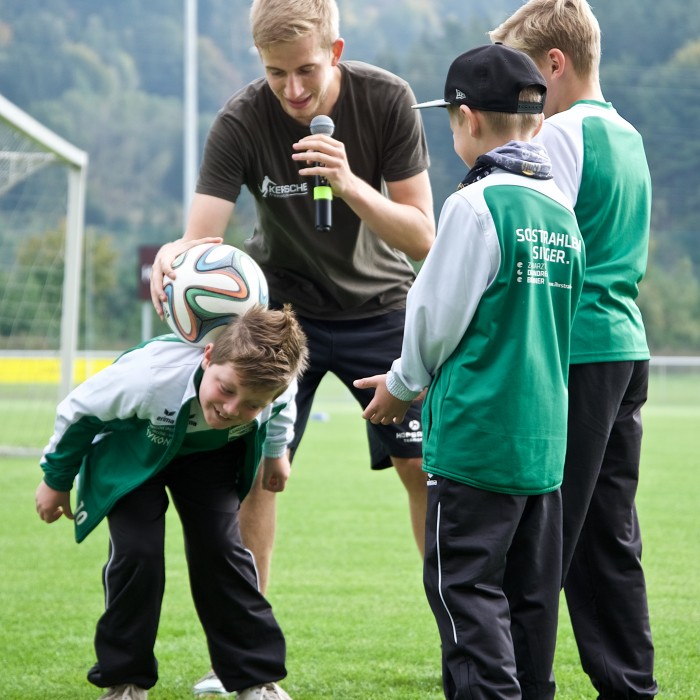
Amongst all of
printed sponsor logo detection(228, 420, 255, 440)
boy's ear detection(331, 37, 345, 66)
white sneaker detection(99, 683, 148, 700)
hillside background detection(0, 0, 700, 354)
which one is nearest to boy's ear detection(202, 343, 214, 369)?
printed sponsor logo detection(228, 420, 255, 440)

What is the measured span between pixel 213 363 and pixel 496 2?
7072 cm

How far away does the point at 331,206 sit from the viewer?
387 cm

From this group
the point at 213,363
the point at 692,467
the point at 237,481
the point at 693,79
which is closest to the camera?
the point at 213,363

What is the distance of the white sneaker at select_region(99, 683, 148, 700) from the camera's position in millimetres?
3543

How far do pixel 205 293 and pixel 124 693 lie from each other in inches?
48.6

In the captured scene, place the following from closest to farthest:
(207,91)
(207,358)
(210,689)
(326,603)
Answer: (207,358), (210,689), (326,603), (207,91)

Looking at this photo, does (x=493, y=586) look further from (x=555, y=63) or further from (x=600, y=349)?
(x=555, y=63)

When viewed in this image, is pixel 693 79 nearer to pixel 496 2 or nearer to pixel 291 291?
pixel 496 2

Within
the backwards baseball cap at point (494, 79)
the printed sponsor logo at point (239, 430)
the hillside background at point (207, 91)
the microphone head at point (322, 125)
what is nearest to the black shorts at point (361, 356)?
the printed sponsor logo at point (239, 430)

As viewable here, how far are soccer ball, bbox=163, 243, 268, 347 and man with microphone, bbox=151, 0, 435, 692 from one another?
157 millimetres

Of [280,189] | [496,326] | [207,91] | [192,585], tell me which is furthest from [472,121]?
[207,91]

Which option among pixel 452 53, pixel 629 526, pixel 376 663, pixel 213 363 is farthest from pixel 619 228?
pixel 452 53

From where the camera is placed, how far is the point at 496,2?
7025 cm

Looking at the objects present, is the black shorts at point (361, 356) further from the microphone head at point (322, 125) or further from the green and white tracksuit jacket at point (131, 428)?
the microphone head at point (322, 125)
